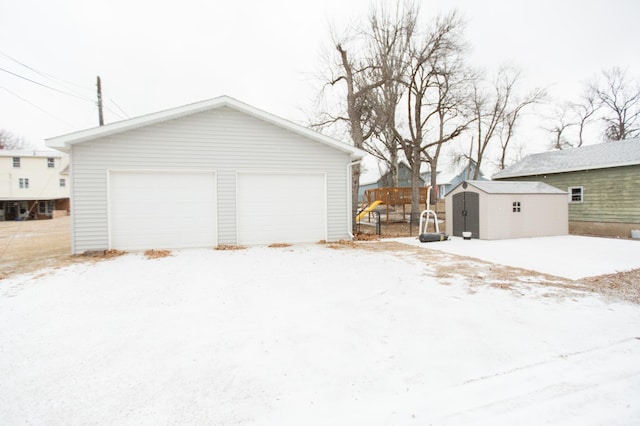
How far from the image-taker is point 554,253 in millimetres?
7727

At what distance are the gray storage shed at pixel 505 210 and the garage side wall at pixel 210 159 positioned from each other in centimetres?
450

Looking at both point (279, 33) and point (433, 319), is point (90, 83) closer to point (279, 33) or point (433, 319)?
point (279, 33)

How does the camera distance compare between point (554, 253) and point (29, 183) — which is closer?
point (554, 253)

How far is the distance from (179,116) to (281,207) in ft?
11.8

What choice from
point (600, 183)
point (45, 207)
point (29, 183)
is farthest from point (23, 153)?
point (600, 183)

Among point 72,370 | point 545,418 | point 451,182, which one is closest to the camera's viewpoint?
point 545,418

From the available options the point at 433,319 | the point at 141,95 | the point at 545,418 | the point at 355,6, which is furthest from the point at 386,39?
the point at 545,418

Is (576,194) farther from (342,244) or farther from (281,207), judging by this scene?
(281,207)

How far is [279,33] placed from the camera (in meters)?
13.1

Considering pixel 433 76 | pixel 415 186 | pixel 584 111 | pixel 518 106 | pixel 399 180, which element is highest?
pixel 584 111

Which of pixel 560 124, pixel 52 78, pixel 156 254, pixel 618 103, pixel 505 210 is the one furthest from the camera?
pixel 560 124

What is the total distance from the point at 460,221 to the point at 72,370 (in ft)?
36.8

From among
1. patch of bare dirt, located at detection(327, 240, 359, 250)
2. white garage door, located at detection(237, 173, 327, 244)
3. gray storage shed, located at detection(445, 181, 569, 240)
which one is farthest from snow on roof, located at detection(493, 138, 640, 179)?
white garage door, located at detection(237, 173, 327, 244)

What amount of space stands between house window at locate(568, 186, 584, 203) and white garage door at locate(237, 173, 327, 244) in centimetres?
1162
